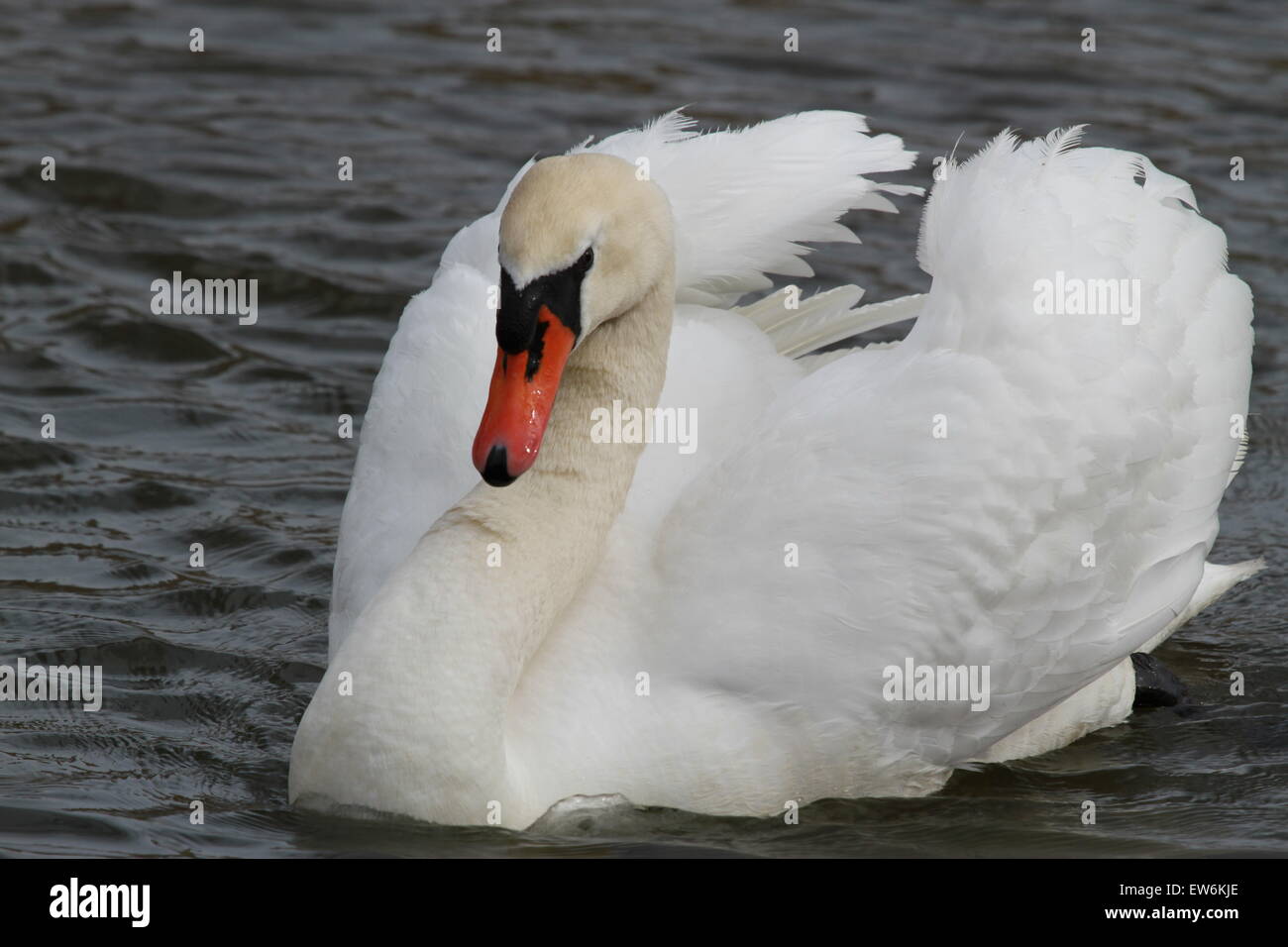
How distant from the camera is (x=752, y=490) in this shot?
5.79 metres

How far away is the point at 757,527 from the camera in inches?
226

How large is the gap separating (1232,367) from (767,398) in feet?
4.80

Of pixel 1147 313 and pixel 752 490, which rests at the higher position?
pixel 1147 313

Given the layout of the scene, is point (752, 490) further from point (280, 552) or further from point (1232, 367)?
point (280, 552)

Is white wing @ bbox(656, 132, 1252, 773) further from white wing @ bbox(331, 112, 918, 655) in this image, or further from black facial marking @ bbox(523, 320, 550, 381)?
black facial marking @ bbox(523, 320, 550, 381)

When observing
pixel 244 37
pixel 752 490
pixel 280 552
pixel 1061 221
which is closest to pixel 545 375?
pixel 752 490

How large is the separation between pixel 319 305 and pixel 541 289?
541cm

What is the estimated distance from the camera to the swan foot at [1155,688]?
7070 mm

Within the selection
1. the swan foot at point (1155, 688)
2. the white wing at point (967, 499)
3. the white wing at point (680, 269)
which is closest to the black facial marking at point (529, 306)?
the white wing at point (967, 499)

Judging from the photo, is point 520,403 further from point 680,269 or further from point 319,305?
point 319,305

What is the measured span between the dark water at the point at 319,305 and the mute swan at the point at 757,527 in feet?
0.85

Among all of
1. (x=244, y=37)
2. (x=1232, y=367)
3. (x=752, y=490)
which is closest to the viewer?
(x=752, y=490)

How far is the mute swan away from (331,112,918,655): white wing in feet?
0.07
